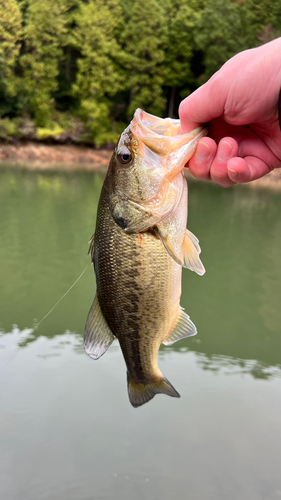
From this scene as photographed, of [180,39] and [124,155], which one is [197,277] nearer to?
[124,155]

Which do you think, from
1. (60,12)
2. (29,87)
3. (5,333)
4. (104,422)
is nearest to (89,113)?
(29,87)

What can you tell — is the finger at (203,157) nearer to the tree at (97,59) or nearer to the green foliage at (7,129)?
the green foliage at (7,129)

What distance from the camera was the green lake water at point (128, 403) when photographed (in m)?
2.93

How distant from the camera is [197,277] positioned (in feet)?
22.3

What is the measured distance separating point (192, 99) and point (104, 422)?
2.82 meters

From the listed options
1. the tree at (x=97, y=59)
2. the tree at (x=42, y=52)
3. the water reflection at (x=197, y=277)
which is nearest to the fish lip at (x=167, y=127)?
the water reflection at (x=197, y=277)

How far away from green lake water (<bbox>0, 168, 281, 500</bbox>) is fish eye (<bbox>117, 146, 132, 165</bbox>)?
2.39 metres

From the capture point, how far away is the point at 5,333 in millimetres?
4613

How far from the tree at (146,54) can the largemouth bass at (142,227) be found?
72.9 feet

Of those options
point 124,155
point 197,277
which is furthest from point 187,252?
point 197,277

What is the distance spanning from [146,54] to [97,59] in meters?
3.03

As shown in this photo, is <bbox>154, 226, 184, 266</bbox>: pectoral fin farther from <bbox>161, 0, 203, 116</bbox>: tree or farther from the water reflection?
<bbox>161, 0, 203, 116</bbox>: tree

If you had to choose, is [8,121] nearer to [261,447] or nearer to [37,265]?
[37,265]

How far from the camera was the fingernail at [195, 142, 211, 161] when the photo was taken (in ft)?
5.65
